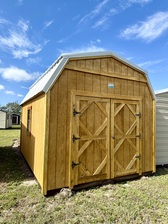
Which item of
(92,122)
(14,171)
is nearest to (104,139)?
(92,122)

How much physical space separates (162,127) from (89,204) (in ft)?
13.3

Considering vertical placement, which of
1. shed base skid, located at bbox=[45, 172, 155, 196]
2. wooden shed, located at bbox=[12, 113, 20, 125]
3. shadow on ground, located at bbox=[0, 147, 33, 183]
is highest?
wooden shed, located at bbox=[12, 113, 20, 125]

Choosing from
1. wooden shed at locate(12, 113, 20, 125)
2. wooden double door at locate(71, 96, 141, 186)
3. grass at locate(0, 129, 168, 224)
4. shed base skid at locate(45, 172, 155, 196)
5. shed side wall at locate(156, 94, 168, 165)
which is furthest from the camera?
wooden shed at locate(12, 113, 20, 125)

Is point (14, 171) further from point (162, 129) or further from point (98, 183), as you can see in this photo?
point (162, 129)

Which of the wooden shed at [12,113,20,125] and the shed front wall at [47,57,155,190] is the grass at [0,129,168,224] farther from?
the wooden shed at [12,113,20,125]

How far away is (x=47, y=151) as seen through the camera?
3322 mm

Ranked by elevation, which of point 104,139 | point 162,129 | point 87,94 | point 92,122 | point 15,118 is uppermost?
point 87,94

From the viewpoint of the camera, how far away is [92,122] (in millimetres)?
3918

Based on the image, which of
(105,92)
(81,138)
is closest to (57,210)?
(81,138)

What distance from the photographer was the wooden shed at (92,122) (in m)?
3.46

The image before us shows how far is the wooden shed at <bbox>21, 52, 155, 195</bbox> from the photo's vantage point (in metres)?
3.46

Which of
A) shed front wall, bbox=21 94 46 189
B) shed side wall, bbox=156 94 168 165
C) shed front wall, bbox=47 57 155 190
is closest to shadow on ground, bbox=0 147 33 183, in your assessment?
shed front wall, bbox=21 94 46 189

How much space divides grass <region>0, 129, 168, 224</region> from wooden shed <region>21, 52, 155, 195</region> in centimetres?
33

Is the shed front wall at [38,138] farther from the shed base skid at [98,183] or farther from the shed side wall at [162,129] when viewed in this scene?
the shed side wall at [162,129]
